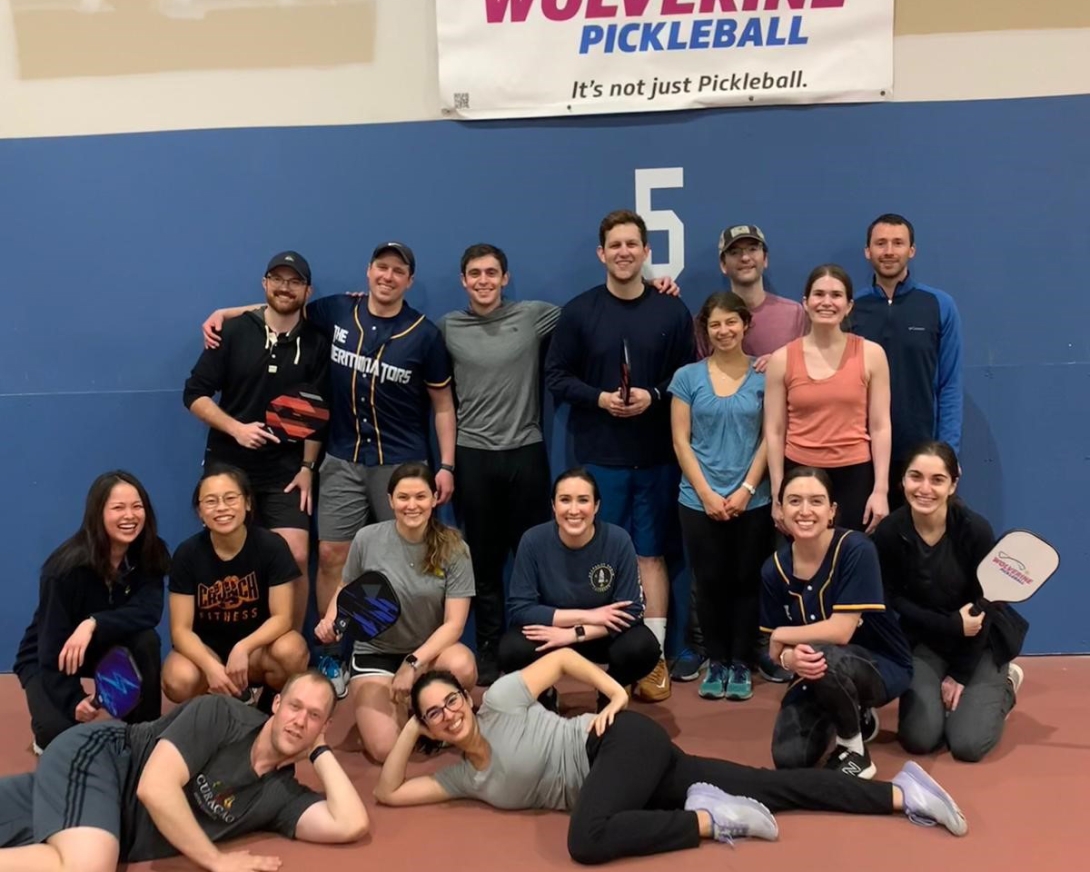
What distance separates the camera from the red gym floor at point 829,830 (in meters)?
2.49

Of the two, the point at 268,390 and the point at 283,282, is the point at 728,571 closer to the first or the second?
the point at 268,390

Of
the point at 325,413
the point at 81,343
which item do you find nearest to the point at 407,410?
the point at 325,413

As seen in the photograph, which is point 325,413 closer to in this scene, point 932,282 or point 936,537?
point 936,537

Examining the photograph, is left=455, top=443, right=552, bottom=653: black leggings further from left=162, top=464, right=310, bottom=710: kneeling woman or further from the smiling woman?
the smiling woman

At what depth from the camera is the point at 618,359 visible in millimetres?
3682

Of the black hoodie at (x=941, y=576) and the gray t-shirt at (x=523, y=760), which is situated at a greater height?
the black hoodie at (x=941, y=576)

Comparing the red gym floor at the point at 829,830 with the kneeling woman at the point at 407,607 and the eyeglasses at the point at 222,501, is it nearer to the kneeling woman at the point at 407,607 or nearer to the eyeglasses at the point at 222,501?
the kneeling woman at the point at 407,607

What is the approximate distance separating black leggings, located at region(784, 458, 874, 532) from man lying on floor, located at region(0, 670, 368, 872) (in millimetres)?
1984

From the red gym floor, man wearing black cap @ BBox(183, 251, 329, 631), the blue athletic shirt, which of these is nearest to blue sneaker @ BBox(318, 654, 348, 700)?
man wearing black cap @ BBox(183, 251, 329, 631)

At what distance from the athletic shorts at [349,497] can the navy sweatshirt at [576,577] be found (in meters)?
0.78

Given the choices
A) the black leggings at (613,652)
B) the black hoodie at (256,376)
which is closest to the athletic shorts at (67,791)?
the black leggings at (613,652)

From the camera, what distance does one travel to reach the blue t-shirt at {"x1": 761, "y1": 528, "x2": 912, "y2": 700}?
295 cm

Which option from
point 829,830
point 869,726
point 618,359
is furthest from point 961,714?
point 618,359

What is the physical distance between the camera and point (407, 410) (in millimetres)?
3781
